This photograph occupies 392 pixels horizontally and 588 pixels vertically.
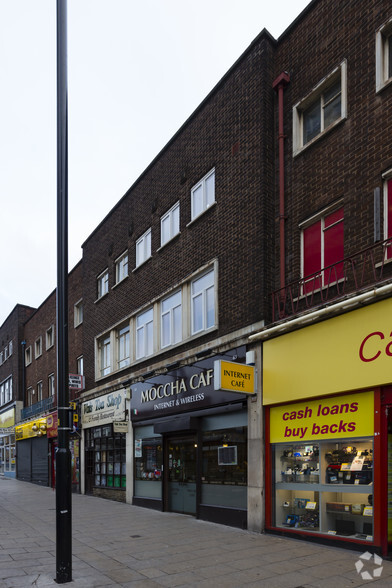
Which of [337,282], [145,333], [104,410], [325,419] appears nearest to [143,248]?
[145,333]

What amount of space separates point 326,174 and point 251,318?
3492 mm

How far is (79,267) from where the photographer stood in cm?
2484

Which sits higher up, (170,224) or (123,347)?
(170,224)

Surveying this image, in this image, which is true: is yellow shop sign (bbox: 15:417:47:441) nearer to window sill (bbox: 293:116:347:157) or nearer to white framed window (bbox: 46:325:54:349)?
white framed window (bbox: 46:325:54:349)

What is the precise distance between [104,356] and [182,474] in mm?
7765

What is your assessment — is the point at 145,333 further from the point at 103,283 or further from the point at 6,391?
the point at 6,391

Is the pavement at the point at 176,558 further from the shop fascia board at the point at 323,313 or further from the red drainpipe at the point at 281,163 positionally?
the red drainpipe at the point at 281,163

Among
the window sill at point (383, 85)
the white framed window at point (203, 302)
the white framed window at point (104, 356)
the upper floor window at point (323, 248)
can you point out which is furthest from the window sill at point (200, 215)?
the white framed window at point (104, 356)

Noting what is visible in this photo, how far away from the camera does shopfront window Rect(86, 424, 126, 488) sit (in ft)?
59.6

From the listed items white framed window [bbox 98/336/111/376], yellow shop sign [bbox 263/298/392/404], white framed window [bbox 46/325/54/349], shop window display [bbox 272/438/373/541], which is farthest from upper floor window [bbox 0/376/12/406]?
shop window display [bbox 272/438/373/541]

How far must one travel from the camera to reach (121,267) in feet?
64.5

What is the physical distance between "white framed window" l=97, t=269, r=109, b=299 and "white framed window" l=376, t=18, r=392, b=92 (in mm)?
13732

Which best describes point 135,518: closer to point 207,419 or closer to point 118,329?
point 207,419

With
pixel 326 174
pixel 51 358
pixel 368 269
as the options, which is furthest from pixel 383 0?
pixel 51 358
